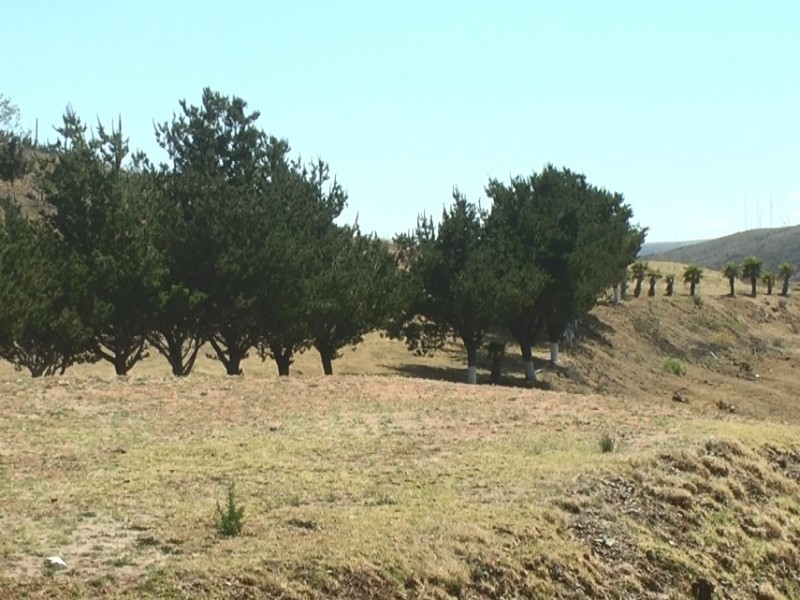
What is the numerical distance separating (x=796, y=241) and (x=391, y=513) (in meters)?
168

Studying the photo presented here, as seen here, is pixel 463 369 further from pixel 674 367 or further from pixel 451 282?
pixel 674 367

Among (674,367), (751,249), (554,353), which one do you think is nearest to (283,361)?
(554,353)

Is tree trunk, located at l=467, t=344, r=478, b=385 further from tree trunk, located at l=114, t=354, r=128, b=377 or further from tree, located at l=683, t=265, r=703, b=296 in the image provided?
tree, located at l=683, t=265, r=703, b=296

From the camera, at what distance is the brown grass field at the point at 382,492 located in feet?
34.7

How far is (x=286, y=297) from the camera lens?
108ft

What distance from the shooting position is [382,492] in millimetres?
13805

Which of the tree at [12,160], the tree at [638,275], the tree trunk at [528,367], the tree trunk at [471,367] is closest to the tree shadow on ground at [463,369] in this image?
the tree trunk at [528,367]

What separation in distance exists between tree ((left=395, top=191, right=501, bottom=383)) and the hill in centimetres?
11658

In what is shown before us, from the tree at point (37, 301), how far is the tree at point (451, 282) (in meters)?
15.0

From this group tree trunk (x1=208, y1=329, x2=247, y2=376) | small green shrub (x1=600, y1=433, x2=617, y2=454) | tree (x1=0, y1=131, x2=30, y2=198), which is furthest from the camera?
tree (x1=0, y1=131, x2=30, y2=198)

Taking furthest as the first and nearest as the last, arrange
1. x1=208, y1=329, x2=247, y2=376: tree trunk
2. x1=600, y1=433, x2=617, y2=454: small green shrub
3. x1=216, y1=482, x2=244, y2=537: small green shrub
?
x1=208, y1=329, x2=247, y2=376: tree trunk → x1=600, y1=433, x2=617, y2=454: small green shrub → x1=216, y1=482, x2=244, y2=537: small green shrub

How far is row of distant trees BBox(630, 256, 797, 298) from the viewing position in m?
74.1

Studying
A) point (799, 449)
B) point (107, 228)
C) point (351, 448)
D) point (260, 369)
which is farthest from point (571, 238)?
point (351, 448)

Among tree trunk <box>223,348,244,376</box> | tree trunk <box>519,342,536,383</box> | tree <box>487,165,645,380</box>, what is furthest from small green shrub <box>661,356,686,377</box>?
tree trunk <box>223,348,244,376</box>
